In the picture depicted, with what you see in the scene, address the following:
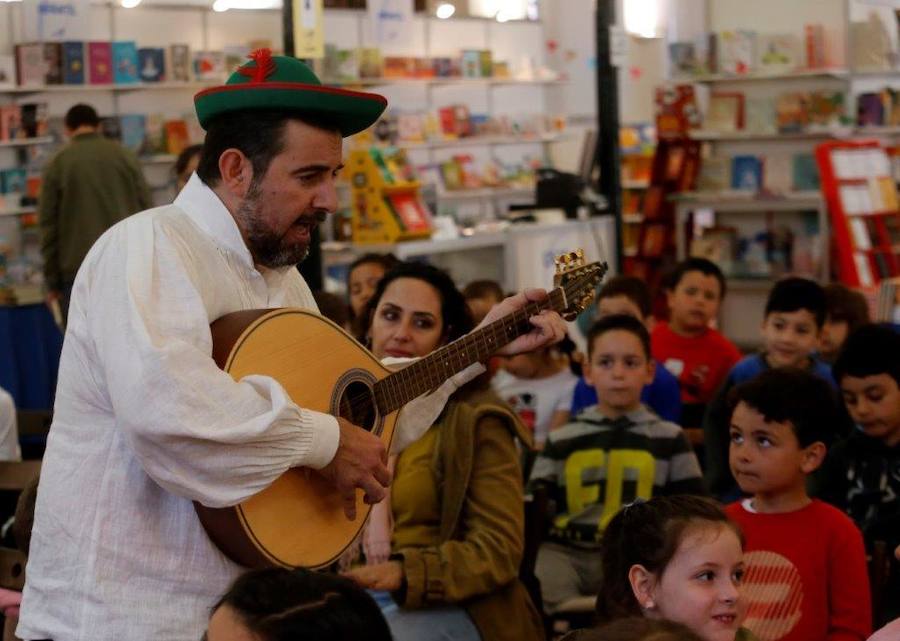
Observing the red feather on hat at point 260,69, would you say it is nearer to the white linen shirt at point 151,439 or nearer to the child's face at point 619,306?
the white linen shirt at point 151,439

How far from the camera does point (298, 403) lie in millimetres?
2268

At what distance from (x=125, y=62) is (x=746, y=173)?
171 inches

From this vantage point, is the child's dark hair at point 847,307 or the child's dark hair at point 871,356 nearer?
the child's dark hair at point 871,356

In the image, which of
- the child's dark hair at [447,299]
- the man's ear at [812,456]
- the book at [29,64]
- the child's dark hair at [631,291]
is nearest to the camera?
the man's ear at [812,456]

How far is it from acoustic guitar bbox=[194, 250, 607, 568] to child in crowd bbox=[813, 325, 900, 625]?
3.72 feet

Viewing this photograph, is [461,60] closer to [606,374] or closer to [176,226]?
[606,374]

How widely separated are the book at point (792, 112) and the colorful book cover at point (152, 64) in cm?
429

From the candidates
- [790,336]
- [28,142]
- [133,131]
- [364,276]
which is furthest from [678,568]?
[133,131]

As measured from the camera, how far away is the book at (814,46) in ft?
34.0

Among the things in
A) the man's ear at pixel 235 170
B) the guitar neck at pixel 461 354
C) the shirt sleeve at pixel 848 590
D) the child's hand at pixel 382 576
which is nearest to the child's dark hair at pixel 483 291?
the child's hand at pixel 382 576

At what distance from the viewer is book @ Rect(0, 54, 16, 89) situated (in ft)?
29.3

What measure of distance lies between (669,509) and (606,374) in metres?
1.38

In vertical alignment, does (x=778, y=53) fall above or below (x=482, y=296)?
above

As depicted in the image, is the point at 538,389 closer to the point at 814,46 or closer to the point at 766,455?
the point at 766,455
